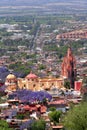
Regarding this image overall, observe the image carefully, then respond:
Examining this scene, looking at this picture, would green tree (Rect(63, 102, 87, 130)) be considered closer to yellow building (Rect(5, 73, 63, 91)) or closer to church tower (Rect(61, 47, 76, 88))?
yellow building (Rect(5, 73, 63, 91))

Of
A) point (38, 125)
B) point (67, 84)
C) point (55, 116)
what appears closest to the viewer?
point (38, 125)

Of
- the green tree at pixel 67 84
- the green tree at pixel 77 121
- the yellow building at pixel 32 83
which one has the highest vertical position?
the green tree at pixel 77 121

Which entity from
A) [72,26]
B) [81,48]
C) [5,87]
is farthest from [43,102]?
[72,26]

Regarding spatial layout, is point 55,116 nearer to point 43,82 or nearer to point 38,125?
point 38,125

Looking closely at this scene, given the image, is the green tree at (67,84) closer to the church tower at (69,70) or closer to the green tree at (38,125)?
the church tower at (69,70)

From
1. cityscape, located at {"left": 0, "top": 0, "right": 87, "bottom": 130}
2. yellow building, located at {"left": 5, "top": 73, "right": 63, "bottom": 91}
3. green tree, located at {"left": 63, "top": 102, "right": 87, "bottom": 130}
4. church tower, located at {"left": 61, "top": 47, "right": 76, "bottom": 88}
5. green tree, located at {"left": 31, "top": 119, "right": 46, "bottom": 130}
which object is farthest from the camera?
church tower, located at {"left": 61, "top": 47, "right": 76, "bottom": 88}

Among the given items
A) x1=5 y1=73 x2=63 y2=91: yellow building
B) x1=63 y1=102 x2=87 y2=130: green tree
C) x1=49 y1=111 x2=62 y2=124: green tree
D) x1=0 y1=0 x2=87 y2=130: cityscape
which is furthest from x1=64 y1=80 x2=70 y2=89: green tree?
x1=63 y1=102 x2=87 y2=130: green tree

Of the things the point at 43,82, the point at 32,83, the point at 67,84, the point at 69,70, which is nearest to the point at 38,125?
the point at 32,83

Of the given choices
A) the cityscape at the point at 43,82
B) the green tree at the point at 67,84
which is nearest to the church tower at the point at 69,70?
the cityscape at the point at 43,82
